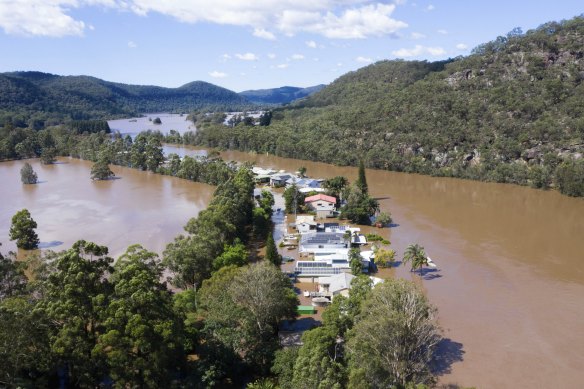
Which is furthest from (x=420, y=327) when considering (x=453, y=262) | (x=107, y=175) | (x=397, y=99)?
(x=397, y=99)

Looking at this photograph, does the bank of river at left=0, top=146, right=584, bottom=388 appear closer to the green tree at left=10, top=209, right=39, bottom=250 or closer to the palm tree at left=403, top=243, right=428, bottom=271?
the palm tree at left=403, top=243, right=428, bottom=271

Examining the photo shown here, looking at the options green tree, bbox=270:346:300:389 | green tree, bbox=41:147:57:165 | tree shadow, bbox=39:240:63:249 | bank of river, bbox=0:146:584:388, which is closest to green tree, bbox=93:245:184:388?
green tree, bbox=270:346:300:389

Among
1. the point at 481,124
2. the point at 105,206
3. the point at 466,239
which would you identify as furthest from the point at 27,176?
the point at 481,124

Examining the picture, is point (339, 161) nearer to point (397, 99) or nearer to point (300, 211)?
point (397, 99)

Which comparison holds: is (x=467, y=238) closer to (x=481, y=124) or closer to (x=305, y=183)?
(x=305, y=183)

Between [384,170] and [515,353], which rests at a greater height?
[384,170]

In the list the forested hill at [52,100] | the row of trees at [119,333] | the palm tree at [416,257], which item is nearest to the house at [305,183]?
the palm tree at [416,257]
